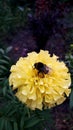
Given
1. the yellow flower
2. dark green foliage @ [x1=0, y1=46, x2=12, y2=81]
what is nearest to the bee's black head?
the yellow flower

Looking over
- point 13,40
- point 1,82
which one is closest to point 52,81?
point 1,82

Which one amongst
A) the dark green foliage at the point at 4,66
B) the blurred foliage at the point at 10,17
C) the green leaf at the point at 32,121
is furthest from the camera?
the blurred foliage at the point at 10,17

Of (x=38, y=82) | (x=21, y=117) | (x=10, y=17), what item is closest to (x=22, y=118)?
(x=21, y=117)

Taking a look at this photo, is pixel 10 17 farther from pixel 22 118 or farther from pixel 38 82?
pixel 38 82

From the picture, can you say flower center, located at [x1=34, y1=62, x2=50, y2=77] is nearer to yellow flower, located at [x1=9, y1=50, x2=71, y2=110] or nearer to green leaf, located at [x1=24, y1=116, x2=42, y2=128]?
yellow flower, located at [x1=9, y1=50, x2=71, y2=110]

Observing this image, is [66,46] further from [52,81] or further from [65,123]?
[52,81]

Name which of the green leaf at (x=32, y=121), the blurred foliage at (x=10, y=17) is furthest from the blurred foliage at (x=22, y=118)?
the blurred foliage at (x=10, y=17)

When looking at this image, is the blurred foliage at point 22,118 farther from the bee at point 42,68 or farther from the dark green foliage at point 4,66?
the dark green foliage at point 4,66
